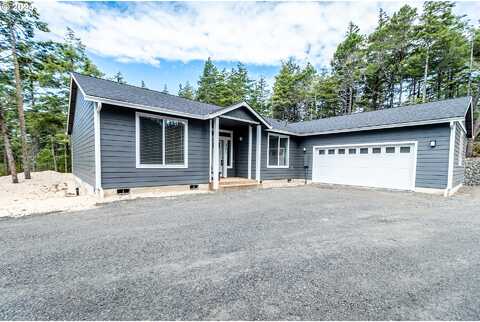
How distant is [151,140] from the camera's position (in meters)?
6.79

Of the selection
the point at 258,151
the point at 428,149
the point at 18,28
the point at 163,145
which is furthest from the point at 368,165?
the point at 18,28

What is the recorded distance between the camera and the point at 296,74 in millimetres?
23531

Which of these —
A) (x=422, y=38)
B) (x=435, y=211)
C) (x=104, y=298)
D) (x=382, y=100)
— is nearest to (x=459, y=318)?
(x=104, y=298)

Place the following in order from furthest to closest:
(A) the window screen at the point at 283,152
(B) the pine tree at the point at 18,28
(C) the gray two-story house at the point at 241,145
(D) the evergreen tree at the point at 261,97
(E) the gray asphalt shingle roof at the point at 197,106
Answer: (D) the evergreen tree at the point at 261,97 < (A) the window screen at the point at 283,152 < (B) the pine tree at the point at 18,28 < (E) the gray asphalt shingle roof at the point at 197,106 < (C) the gray two-story house at the point at 241,145

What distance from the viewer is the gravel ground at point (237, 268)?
1632 millimetres

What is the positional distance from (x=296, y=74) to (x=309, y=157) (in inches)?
617

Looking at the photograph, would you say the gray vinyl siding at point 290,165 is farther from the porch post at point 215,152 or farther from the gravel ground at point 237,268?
the gravel ground at point 237,268

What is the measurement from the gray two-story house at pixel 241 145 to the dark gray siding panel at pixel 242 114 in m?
0.04

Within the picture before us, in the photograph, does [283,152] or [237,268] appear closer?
[237,268]

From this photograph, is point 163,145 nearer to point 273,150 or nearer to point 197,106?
point 197,106

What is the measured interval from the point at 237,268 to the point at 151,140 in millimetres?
5712

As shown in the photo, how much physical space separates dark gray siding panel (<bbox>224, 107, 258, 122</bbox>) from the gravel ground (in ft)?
17.2

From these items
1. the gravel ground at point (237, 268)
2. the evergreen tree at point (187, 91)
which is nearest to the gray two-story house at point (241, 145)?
the gravel ground at point (237, 268)

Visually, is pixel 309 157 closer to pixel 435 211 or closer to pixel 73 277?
pixel 435 211
